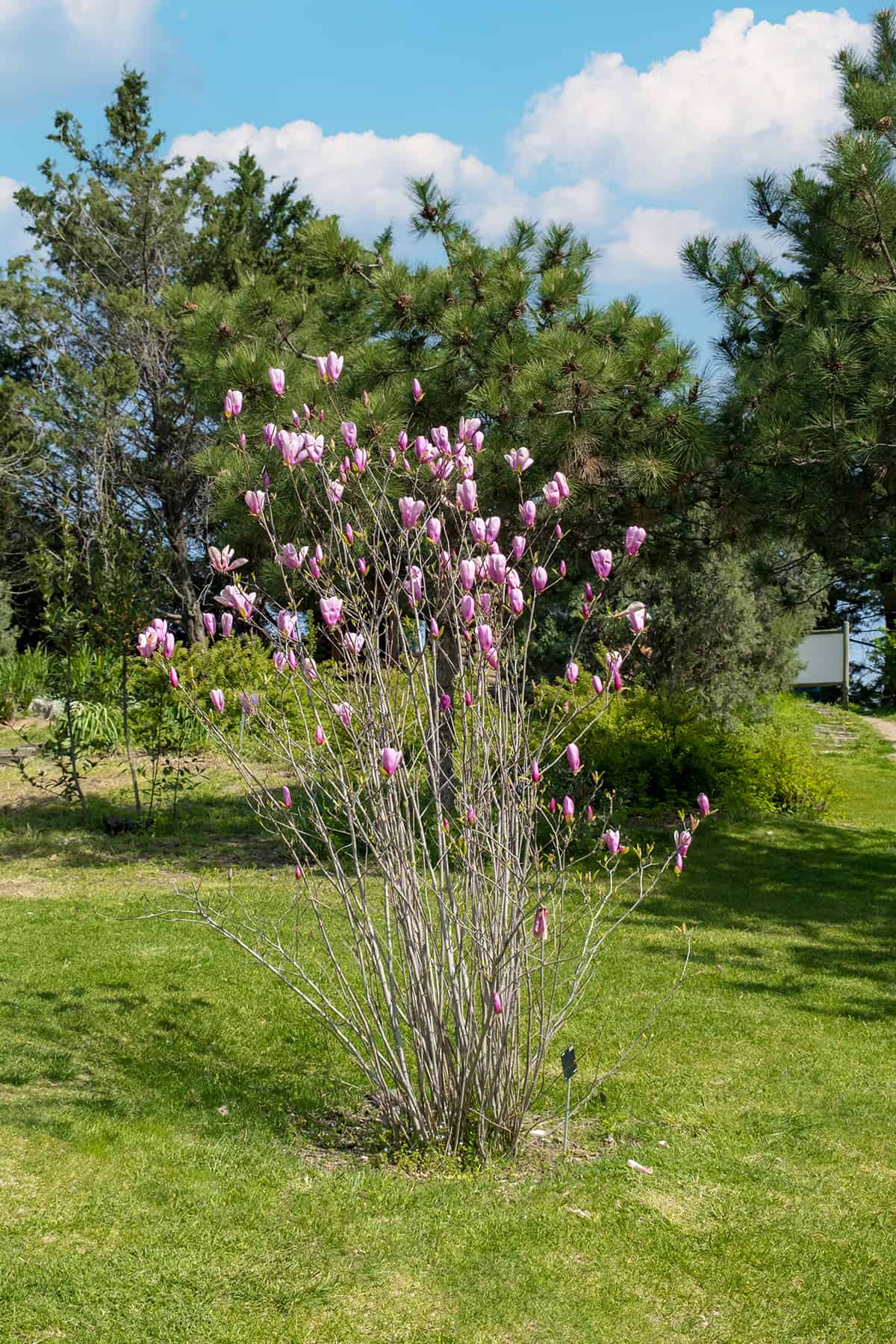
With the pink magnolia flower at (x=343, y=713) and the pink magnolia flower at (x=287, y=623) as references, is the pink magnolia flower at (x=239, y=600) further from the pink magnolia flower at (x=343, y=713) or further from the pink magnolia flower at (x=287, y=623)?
the pink magnolia flower at (x=343, y=713)

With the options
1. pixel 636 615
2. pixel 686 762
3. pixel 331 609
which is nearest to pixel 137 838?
pixel 686 762

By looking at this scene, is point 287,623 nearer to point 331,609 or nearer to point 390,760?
point 331,609

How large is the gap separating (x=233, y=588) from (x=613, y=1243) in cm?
198

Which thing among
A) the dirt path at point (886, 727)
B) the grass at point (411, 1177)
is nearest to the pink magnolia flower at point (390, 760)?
the grass at point (411, 1177)

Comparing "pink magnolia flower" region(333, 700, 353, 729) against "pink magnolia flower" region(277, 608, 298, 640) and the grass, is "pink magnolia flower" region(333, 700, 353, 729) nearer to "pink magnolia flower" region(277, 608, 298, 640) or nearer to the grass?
"pink magnolia flower" region(277, 608, 298, 640)

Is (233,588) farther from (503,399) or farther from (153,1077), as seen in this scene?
(503,399)

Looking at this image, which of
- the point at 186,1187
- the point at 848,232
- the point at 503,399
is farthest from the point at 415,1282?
the point at 848,232

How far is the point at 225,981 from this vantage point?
5.39 m

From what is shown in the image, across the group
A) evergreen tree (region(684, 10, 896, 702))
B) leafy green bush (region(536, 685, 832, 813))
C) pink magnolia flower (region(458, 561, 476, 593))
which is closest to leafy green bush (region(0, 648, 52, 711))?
leafy green bush (region(536, 685, 832, 813))

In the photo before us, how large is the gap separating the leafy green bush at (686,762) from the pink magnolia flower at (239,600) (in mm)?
6405

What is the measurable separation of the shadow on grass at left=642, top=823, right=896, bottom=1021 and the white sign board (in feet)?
36.5

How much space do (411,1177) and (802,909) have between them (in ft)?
15.3

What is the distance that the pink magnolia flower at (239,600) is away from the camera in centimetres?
312

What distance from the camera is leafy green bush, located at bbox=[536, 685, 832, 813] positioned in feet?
32.6
